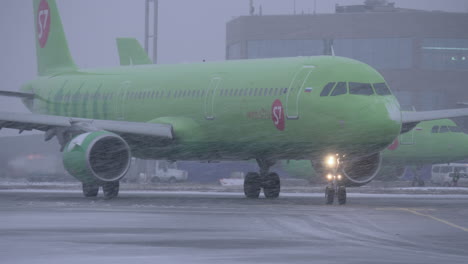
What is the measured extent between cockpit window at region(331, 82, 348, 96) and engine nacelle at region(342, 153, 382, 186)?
2.92 meters

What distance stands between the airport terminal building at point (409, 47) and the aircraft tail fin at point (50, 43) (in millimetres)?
50808

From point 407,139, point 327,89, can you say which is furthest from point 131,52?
point 407,139

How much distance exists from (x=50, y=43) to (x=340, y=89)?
53.5 feet

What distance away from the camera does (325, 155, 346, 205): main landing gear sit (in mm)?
24797

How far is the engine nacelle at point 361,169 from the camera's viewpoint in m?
27.2

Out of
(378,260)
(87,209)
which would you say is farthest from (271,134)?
(378,260)

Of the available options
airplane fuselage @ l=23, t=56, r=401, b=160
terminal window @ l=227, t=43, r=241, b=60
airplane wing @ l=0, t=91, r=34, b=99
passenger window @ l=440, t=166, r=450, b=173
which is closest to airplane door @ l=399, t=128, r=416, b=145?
passenger window @ l=440, t=166, r=450, b=173

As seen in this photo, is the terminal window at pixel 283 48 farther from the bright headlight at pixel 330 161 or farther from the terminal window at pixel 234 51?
the bright headlight at pixel 330 161

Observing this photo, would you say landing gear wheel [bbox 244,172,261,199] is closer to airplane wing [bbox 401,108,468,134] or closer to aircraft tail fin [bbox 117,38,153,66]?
airplane wing [bbox 401,108,468,134]

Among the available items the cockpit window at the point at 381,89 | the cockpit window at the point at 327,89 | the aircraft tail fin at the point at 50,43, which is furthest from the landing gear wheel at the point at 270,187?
the aircraft tail fin at the point at 50,43

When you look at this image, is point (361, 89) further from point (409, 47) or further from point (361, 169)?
point (409, 47)

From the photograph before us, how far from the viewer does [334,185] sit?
82.1 ft

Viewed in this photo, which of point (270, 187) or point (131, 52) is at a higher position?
point (131, 52)

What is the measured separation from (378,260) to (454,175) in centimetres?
4652
